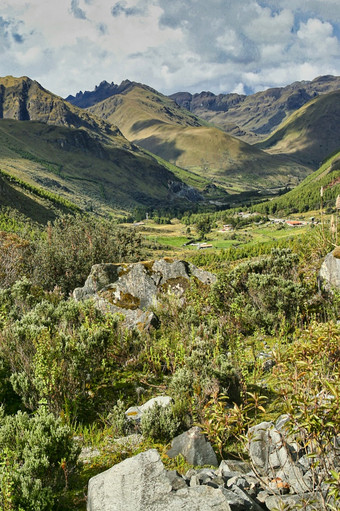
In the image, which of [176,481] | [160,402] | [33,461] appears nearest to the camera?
[176,481]

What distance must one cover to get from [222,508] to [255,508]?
54 centimetres

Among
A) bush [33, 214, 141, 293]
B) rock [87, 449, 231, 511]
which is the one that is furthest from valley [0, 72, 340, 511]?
bush [33, 214, 141, 293]

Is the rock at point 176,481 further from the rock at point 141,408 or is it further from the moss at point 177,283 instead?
the moss at point 177,283

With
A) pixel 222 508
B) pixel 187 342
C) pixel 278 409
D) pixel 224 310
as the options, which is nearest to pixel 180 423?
pixel 278 409

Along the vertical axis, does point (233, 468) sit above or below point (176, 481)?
below

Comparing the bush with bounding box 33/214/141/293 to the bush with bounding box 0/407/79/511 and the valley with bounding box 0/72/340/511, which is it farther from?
the bush with bounding box 0/407/79/511

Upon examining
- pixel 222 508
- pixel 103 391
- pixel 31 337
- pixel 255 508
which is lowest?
pixel 103 391

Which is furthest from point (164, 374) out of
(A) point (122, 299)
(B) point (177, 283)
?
(B) point (177, 283)

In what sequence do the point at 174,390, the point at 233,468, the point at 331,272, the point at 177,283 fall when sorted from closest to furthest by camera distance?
the point at 233,468 → the point at 174,390 → the point at 331,272 → the point at 177,283

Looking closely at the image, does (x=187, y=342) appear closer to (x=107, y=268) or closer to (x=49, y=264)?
(x=107, y=268)

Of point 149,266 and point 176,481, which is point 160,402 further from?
point 149,266

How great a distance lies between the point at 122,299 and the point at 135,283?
2.69 feet

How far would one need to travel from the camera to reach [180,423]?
5711 millimetres

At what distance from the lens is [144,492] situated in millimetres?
3619
